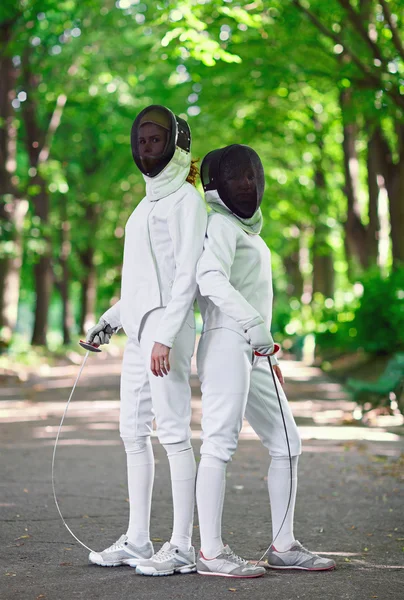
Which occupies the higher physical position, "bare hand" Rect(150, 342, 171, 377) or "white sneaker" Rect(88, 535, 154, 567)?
"bare hand" Rect(150, 342, 171, 377)

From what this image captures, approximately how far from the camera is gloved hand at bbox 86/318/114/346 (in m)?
5.72

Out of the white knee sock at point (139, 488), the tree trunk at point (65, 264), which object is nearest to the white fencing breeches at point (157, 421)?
the white knee sock at point (139, 488)

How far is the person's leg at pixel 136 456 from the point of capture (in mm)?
5402

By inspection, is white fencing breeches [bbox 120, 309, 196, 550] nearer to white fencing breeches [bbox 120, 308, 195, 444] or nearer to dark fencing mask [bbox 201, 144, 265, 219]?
white fencing breeches [bbox 120, 308, 195, 444]

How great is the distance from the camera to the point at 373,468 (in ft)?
30.3

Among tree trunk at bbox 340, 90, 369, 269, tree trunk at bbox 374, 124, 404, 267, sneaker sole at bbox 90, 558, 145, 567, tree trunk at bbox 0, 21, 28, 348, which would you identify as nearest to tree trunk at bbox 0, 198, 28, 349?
tree trunk at bbox 0, 21, 28, 348

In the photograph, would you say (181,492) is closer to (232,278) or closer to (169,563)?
(169,563)

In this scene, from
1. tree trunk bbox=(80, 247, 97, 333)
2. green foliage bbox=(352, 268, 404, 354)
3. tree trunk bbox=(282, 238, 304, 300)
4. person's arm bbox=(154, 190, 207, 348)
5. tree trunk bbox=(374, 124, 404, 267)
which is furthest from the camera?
tree trunk bbox=(282, 238, 304, 300)

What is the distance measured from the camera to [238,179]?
540 cm

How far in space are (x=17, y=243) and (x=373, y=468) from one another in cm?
1456

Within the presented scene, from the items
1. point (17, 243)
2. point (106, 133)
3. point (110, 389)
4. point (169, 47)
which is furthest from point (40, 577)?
point (106, 133)

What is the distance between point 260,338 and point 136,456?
971mm

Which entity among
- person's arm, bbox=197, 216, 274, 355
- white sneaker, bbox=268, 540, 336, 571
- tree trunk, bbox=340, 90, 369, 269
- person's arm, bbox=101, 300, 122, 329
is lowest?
white sneaker, bbox=268, 540, 336, 571

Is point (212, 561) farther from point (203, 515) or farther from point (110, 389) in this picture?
point (110, 389)
